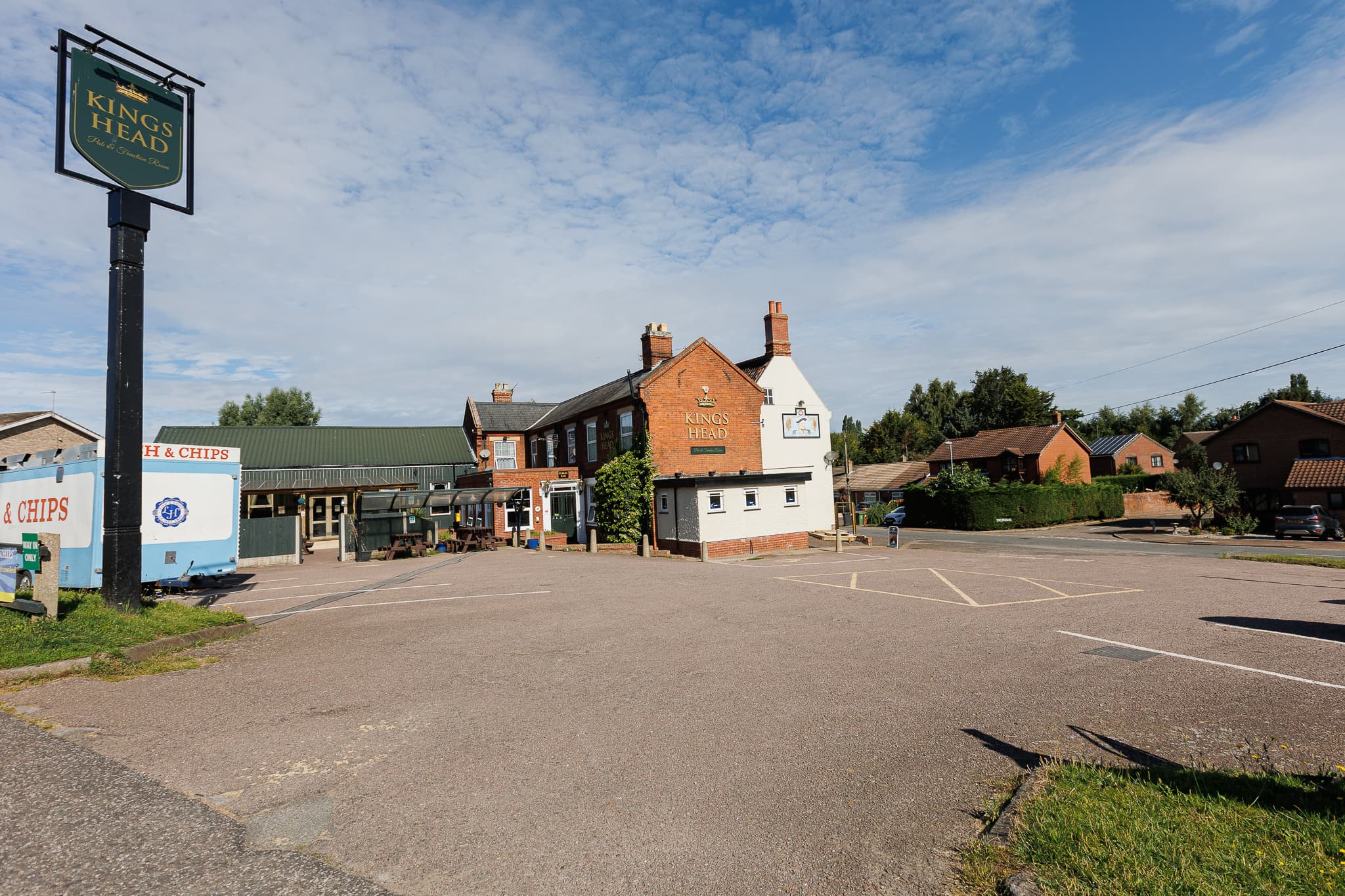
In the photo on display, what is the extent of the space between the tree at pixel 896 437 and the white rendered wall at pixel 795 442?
52927mm

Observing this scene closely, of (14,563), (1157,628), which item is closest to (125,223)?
(14,563)

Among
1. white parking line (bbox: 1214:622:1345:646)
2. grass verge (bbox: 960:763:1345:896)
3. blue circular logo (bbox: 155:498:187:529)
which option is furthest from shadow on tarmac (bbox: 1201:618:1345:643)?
blue circular logo (bbox: 155:498:187:529)

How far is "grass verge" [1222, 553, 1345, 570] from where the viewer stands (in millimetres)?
19969

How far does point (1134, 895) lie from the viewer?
3.65m

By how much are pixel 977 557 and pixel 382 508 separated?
24115 millimetres

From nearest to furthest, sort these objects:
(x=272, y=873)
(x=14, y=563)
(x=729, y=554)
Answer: (x=272, y=873) < (x=14, y=563) < (x=729, y=554)

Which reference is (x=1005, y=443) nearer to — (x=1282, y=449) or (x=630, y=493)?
(x=1282, y=449)

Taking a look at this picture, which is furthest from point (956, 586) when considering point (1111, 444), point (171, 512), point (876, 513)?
point (1111, 444)

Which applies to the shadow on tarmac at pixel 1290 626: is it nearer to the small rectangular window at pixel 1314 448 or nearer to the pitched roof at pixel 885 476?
the small rectangular window at pixel 1314 448

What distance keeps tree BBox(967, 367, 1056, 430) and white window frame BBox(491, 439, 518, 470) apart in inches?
2337

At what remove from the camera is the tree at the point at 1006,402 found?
78.8m

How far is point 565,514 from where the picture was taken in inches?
1315

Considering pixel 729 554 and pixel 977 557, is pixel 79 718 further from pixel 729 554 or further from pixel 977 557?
pixel 977 557

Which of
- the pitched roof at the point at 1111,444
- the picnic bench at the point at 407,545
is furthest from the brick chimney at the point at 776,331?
the pitched roof at the point at 1111,444
